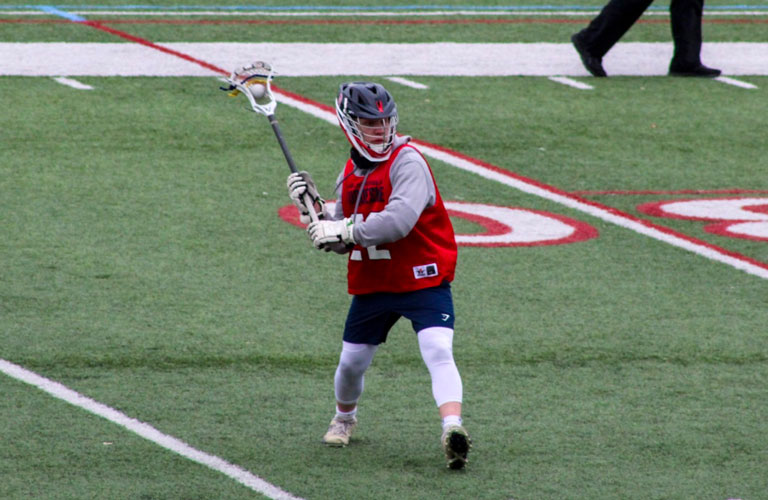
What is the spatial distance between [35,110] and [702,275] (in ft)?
20.9

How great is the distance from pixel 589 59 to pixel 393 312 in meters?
9.73

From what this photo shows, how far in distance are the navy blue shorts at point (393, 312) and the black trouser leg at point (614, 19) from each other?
9.21 meters

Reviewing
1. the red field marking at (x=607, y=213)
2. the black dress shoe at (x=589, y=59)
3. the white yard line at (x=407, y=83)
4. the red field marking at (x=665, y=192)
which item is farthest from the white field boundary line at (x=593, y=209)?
the black dress shoe at (x=589, y=59)

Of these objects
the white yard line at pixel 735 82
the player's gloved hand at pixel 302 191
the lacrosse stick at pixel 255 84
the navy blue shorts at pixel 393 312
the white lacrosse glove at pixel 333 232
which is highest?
the lacrosse stick at pixel 255 84

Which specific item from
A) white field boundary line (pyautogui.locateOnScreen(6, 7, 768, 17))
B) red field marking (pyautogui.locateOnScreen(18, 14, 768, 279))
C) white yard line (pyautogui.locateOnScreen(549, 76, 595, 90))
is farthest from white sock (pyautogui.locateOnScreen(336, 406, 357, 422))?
white field boundary line (pyautogui.locateOnScreen(6, 7, 768, 17))

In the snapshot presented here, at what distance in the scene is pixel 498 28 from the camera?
1778 centimetres

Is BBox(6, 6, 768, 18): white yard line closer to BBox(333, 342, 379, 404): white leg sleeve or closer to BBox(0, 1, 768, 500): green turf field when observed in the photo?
BBox(0, 1, 768, 500): green turf field

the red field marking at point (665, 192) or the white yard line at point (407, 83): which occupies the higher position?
the white yard line at point (407, 83)

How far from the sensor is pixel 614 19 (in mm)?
14289

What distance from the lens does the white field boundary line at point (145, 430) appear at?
5.26 meters

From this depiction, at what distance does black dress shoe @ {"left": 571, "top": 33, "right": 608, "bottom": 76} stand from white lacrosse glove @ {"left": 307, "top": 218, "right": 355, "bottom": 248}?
389 inches

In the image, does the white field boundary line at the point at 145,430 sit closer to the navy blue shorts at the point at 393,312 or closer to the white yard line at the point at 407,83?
the navy blue shorts at the point at 393,312

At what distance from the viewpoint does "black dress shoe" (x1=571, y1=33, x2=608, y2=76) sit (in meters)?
14.9

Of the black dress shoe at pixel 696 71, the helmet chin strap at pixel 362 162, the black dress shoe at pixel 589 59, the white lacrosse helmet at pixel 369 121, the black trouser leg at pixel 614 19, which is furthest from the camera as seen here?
the black dress shoe at pixel 696 71
